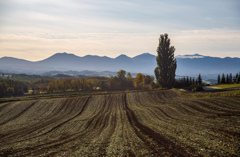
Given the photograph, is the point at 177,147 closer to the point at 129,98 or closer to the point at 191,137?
the point at 191,137

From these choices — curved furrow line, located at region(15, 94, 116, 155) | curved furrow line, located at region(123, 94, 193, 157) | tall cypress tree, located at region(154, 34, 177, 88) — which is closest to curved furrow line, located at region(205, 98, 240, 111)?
curved furrow line, located at region(123, 94, 193, 157)

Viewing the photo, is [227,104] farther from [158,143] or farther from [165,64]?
[165,64]

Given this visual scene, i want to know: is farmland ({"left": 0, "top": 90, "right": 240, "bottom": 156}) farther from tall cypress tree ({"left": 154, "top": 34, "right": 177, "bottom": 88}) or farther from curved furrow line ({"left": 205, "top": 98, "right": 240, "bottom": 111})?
tall cypress tree ({"left": 154, "top": 34, "right": 177, "bottom": 88})

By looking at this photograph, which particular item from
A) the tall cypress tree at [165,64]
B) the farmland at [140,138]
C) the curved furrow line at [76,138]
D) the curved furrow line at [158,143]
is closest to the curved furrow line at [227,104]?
the farmland at [140,138]

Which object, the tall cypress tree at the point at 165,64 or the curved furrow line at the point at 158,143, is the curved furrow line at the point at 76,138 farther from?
the tall cypress tree at the point at 165,64

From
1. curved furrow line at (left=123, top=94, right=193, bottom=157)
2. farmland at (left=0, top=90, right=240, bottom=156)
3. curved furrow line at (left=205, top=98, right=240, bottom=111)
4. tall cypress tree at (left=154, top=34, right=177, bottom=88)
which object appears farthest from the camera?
tall cypress tree at (left=154, top=34, right=177, bottom=88)

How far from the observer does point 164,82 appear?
87.8 m

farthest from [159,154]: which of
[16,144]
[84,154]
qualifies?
[16,144]

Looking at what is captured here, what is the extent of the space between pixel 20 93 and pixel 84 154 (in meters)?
157

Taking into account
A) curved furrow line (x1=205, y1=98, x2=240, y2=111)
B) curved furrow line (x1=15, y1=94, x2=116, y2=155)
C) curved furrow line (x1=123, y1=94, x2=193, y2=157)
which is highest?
curved furrow line (x1=205, y1=98, x2=240, y2=111)

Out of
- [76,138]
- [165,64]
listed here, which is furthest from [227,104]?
[165,64]

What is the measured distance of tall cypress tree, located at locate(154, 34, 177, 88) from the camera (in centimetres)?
8750

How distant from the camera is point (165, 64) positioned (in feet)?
292

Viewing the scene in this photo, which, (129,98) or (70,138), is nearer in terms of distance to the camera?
(70,138)
